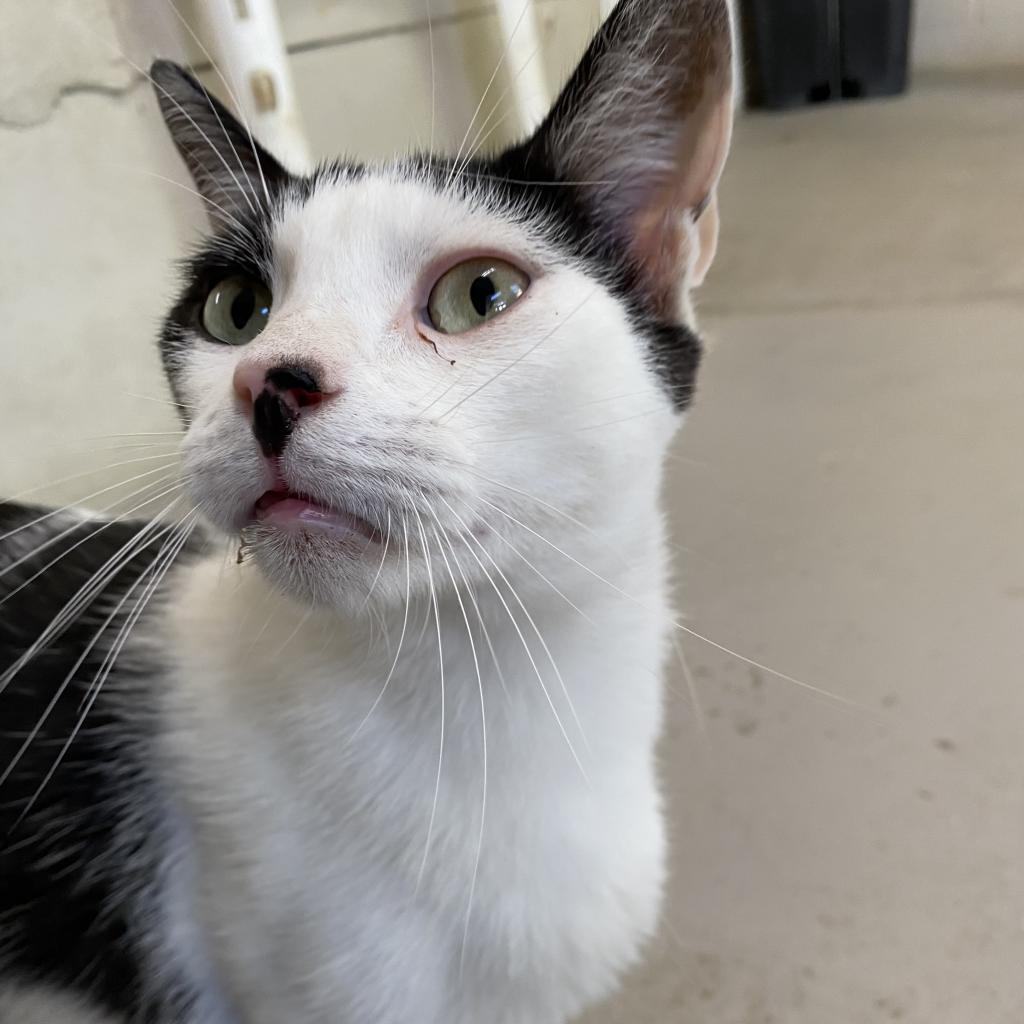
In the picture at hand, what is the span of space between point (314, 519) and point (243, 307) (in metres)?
0.22

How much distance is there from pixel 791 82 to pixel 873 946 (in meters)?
3.08

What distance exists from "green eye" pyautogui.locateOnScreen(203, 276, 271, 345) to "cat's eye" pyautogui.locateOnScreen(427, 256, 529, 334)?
0.13 metres

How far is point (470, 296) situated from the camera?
1.78ft

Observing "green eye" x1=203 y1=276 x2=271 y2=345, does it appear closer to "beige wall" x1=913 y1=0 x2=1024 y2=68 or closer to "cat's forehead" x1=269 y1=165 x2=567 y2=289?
"cat's forehead" x1=269 y1=165 x2=567 y2=289

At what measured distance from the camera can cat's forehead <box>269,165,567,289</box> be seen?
54 centimetres

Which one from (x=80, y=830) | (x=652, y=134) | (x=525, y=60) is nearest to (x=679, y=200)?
(x=652, y=134)

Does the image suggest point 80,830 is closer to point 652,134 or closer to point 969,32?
point 652,134

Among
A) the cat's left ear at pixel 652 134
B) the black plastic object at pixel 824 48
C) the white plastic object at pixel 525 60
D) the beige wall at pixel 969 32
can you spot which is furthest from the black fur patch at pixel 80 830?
the beige wall at pixel 969 32

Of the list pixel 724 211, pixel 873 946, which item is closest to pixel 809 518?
pixel 873 946

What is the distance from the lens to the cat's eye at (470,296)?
0.54 metres

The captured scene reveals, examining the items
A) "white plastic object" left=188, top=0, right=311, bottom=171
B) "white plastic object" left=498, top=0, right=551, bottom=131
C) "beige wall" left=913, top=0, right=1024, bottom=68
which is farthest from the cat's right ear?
"beige wall" left=913, top=0, right=1024, bottom=68

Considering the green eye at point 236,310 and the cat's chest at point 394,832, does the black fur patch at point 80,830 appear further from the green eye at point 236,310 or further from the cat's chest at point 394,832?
the green eye at point 236,310

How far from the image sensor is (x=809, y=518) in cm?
132

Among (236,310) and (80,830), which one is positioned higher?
(236,310)
